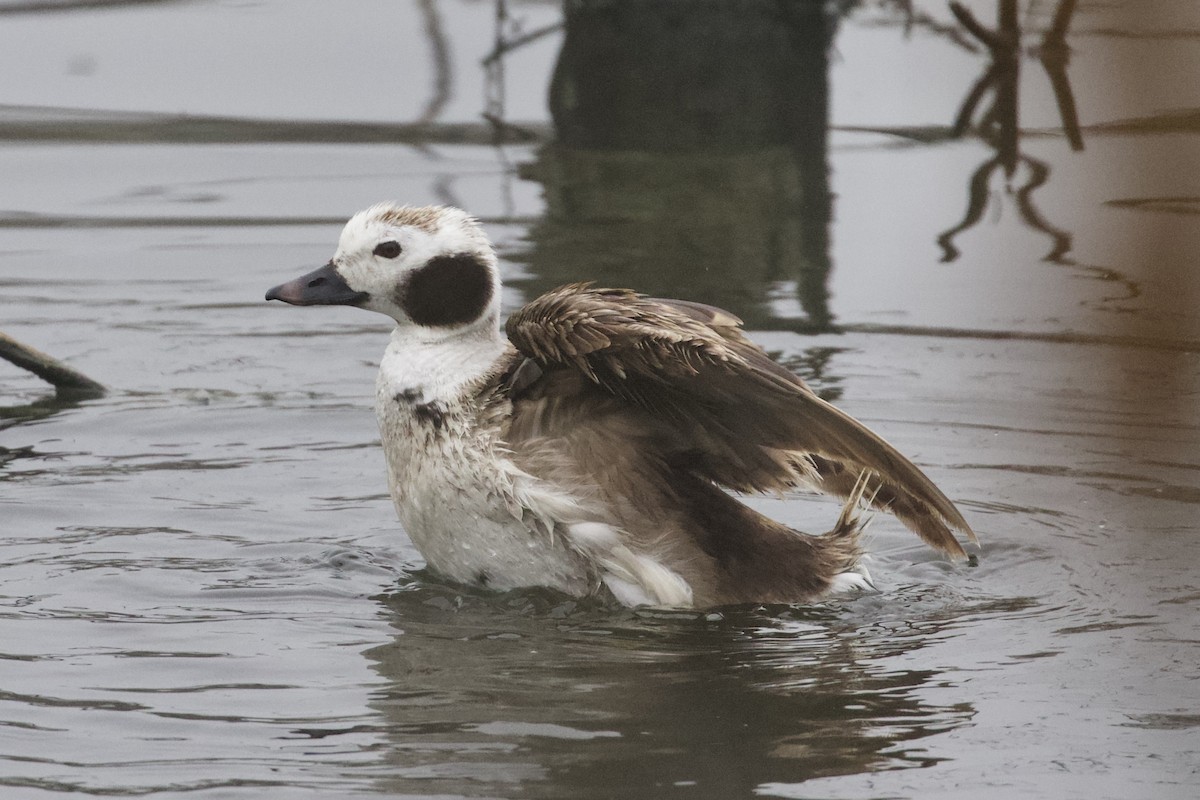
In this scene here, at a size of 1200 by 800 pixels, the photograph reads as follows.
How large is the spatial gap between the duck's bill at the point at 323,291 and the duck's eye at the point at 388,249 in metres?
0.17

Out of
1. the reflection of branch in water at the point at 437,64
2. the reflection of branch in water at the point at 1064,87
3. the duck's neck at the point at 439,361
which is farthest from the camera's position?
the reflection of branch in water at the point at 437,64

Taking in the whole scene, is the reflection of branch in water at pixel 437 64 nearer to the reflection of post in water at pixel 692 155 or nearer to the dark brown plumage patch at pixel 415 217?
the reflection of post in water at pixel 692 155

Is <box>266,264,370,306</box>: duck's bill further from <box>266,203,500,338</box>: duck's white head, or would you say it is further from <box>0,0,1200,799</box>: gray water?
<box>0,0,1200,799</box>: gray water

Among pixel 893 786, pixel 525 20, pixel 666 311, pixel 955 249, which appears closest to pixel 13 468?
pixel 666 311

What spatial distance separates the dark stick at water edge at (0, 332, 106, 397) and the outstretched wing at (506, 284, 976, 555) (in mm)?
3258

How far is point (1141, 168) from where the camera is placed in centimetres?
119

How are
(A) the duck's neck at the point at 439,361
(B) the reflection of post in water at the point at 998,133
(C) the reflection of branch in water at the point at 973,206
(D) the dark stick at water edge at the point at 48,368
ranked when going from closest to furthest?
1. (A) the duck's neck at the point at 439,361
2. (D) the dark stick at water edge at the point at 48,368
3. (C) the reflection of branch in water at the point at 973,206
4. (B) the reflection of post in water at the point at 998,133

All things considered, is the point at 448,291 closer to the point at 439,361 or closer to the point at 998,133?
the point at 439,361

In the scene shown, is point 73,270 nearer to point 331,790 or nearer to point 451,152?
point 451,152

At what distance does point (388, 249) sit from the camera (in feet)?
17.9

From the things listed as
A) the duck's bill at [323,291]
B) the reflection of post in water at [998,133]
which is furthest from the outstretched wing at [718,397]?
the reflection of post in water at [998,133]

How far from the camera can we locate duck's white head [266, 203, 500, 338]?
5430 mm

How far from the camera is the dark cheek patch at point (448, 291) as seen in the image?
5.43m

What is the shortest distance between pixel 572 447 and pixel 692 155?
22.0 ft
